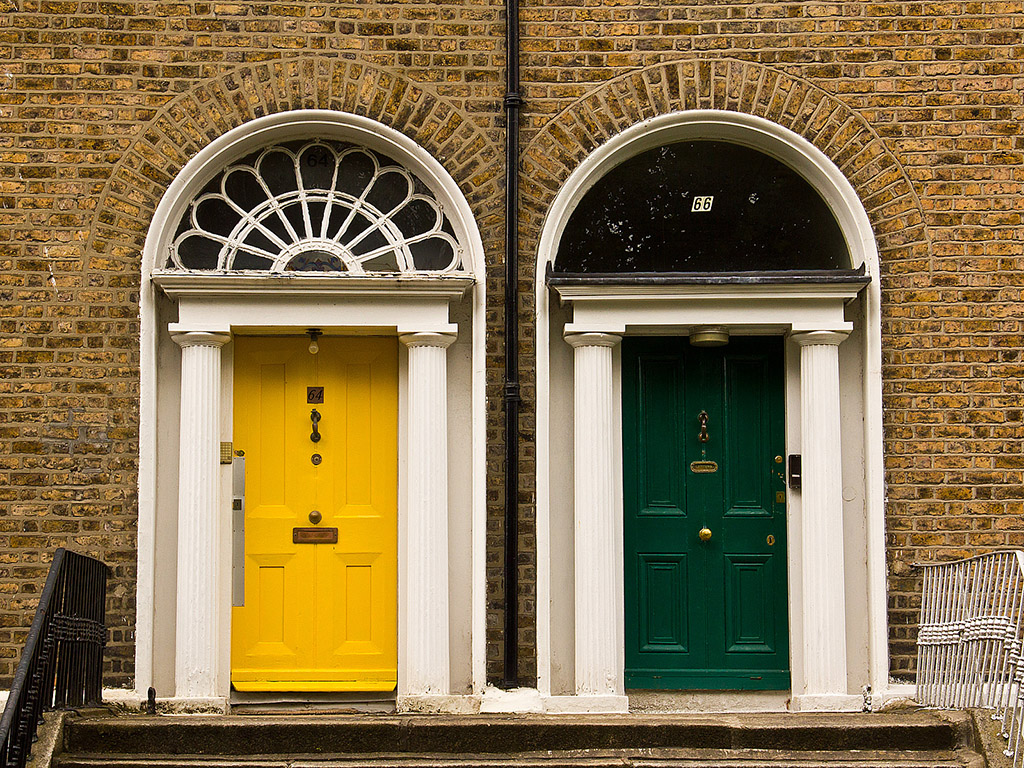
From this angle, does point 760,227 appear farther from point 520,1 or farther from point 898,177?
point 520,1

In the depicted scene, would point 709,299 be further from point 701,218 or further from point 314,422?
point 314,422

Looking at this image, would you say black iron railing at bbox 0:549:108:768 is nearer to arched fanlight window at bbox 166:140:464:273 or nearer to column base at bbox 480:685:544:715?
arched fanlight window at bbox 166:140:464:273

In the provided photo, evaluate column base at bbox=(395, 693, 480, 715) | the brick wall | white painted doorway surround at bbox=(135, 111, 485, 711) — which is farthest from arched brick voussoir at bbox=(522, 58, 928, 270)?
column base at bbox=(395, 693, 480, 715)

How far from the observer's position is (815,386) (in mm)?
6039

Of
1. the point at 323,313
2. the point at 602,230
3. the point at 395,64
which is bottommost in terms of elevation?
the point at 323,313

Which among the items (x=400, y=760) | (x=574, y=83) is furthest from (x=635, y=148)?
(x=400, y=760)

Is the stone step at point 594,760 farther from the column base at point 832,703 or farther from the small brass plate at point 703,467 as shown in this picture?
the small brass plate at point 703,467

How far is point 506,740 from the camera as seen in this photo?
16.8 ft

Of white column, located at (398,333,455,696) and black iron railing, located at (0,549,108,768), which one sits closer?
black iron railing, located at (0,549,108,768)

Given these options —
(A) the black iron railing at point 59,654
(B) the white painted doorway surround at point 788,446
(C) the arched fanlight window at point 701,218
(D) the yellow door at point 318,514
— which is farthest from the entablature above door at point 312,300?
(A) the black iron railing at point 59,654

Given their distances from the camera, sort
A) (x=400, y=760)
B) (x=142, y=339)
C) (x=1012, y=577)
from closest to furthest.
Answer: (x=400, y=760) → (x=1012, y=577) → (x=142, y=339)

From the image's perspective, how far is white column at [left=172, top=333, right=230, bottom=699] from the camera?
5.84 metres

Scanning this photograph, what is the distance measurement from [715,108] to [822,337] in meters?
1.45

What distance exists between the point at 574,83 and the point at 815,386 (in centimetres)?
221
